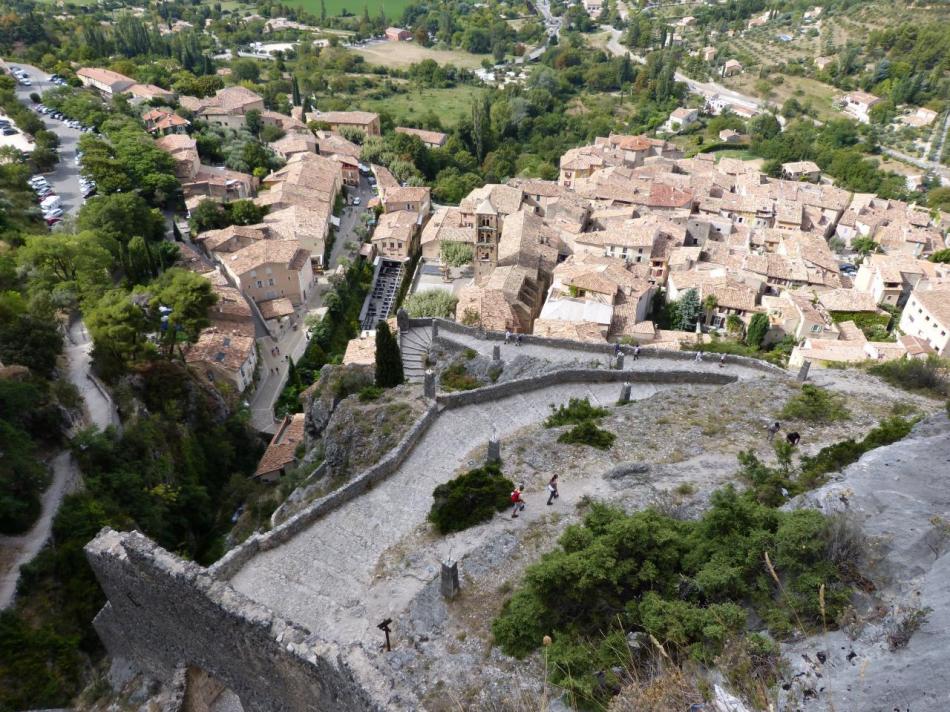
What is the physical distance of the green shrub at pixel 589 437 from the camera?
19.3 m

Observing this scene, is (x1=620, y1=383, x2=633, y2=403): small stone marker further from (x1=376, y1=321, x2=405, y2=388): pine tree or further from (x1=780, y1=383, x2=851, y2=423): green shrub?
(x1=376, y1=321, x2=405, y2=388): pine tree

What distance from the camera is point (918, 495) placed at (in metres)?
10.9

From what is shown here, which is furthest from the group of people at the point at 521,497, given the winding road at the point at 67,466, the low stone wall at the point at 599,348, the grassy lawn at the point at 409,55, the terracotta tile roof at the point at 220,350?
the grassy lawn at the point at 409,55

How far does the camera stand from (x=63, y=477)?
919 inches

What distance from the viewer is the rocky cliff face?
7.53 meters

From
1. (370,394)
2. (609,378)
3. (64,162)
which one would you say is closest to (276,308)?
(370,394)

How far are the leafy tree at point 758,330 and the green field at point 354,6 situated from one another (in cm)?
16225

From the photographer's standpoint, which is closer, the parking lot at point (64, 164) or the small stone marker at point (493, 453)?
the small stone marker at point (493, 453)

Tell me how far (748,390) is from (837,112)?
4021 inches

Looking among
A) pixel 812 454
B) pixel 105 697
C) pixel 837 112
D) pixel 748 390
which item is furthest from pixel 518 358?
pixel 837 112

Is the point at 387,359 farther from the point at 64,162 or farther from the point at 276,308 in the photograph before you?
the point at 64,162

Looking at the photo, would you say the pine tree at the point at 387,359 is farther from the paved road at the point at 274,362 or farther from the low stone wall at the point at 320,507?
the paved road at the point at 274,362

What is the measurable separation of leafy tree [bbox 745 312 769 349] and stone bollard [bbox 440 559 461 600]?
30639mm

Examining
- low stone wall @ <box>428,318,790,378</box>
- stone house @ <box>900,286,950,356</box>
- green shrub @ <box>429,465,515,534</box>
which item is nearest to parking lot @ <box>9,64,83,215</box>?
low stone wall @ <box>428,318,790,378</box>
